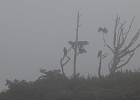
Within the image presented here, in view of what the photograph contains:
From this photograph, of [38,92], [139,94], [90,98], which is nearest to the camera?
[139,94]

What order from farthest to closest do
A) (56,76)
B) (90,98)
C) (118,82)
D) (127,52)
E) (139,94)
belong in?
(127,52) < (56,76) < (118,82) < (90,98) < (139,94)

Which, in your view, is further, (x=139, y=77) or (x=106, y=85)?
(x=106, y=85)

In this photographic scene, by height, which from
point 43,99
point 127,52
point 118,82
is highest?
point 127,52

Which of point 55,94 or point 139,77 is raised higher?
point 139,77

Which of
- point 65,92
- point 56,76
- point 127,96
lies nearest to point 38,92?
point 65,92

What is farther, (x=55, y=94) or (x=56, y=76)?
(x=56, y=76)

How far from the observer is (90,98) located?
10.3 metres

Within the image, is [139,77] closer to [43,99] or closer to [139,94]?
[139,94]

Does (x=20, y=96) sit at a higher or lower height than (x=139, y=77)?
lower

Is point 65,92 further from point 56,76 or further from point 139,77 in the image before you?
point 139,77

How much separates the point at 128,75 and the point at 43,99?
4.24 m

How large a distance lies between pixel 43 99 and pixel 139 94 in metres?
4.00

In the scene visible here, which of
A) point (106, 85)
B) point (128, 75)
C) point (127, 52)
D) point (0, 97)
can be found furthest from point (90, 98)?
point (127, 52)

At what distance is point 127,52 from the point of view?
16797 mm
